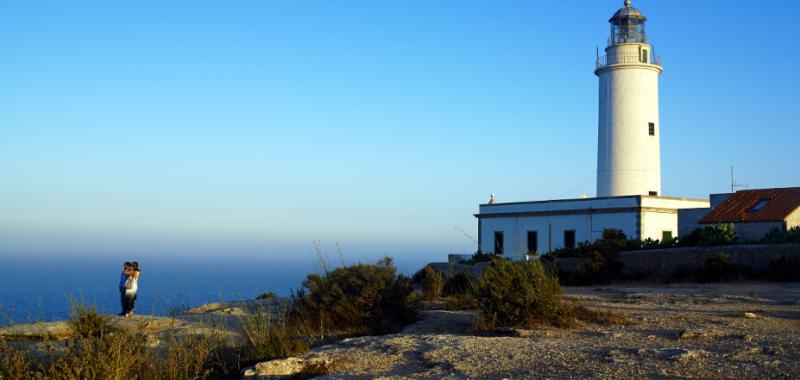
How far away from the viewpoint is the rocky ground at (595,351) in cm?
644

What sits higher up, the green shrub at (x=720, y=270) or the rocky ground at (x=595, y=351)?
the green shrub at (x=720, y=270)

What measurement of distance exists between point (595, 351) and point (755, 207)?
18.5 meters

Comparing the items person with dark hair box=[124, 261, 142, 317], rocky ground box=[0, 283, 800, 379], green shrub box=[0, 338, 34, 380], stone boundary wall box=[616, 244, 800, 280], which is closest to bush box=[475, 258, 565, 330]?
rocky ground box=[0, 283, 800, 379]

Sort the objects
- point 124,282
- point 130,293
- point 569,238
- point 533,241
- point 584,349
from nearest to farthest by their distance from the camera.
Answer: point 584,349 → point 130,293 → point 124,282 → point 569,238 → point 533,241

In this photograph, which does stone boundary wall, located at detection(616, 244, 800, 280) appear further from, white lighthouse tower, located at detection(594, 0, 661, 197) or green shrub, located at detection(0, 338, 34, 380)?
green shrub, located at detection(0, 338, 34, 380)

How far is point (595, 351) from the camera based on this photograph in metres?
7.30

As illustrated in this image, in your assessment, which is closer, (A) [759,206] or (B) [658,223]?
(A) [759,206]

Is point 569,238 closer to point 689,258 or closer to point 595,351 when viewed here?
point 689,258

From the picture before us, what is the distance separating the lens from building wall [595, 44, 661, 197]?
29141mm

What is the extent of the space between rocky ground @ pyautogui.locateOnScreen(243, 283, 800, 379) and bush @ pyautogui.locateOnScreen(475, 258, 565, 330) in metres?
0.42

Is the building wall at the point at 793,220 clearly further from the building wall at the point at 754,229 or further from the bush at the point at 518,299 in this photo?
the bush at the point at 518,299

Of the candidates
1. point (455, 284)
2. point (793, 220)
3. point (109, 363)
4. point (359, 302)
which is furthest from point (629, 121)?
point (109, 363)

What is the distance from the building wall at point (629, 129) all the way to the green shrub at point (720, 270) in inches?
471

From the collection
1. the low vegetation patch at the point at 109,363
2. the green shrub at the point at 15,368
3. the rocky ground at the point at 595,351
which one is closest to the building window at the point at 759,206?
the rocky ground at the point at 595,351
